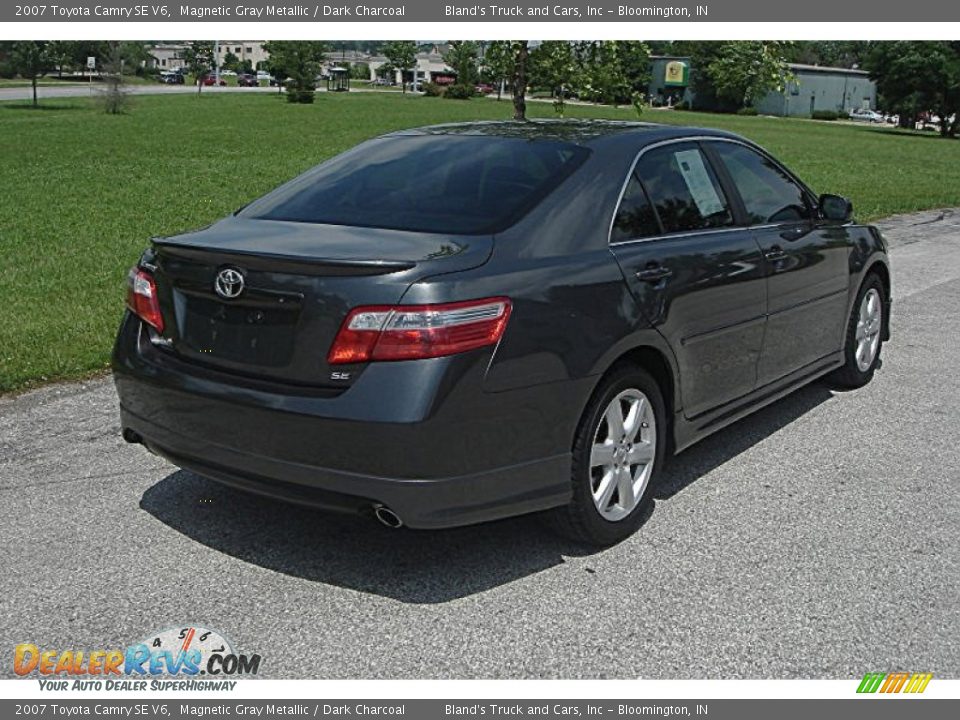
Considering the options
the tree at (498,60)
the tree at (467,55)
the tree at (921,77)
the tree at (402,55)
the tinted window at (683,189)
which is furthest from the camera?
the tree at (402,55)

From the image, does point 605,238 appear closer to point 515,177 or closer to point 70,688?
point 515,177

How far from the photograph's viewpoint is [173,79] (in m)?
116

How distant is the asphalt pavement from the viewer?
346 centimetres

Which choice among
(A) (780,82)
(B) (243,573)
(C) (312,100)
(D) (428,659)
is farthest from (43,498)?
(C) (312,100)

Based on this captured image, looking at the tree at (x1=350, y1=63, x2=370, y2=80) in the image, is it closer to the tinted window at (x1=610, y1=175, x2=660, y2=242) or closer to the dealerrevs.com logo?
the tinted window at (x1=610, y1=175, x2=660, y2=242)

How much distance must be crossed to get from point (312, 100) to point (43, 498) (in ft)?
216

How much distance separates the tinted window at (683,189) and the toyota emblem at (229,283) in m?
1.77

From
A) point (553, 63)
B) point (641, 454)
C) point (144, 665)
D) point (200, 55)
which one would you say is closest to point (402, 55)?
point (200, 55)

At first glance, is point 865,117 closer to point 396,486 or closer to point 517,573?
point 517,573

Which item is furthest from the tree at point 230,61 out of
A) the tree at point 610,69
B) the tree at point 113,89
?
the tree at point 610,69

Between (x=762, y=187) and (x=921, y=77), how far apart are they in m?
64.1

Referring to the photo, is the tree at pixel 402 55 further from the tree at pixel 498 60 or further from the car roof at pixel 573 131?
the car roof at pixel 573 131

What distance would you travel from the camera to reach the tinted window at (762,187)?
5289mm

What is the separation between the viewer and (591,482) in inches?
161
